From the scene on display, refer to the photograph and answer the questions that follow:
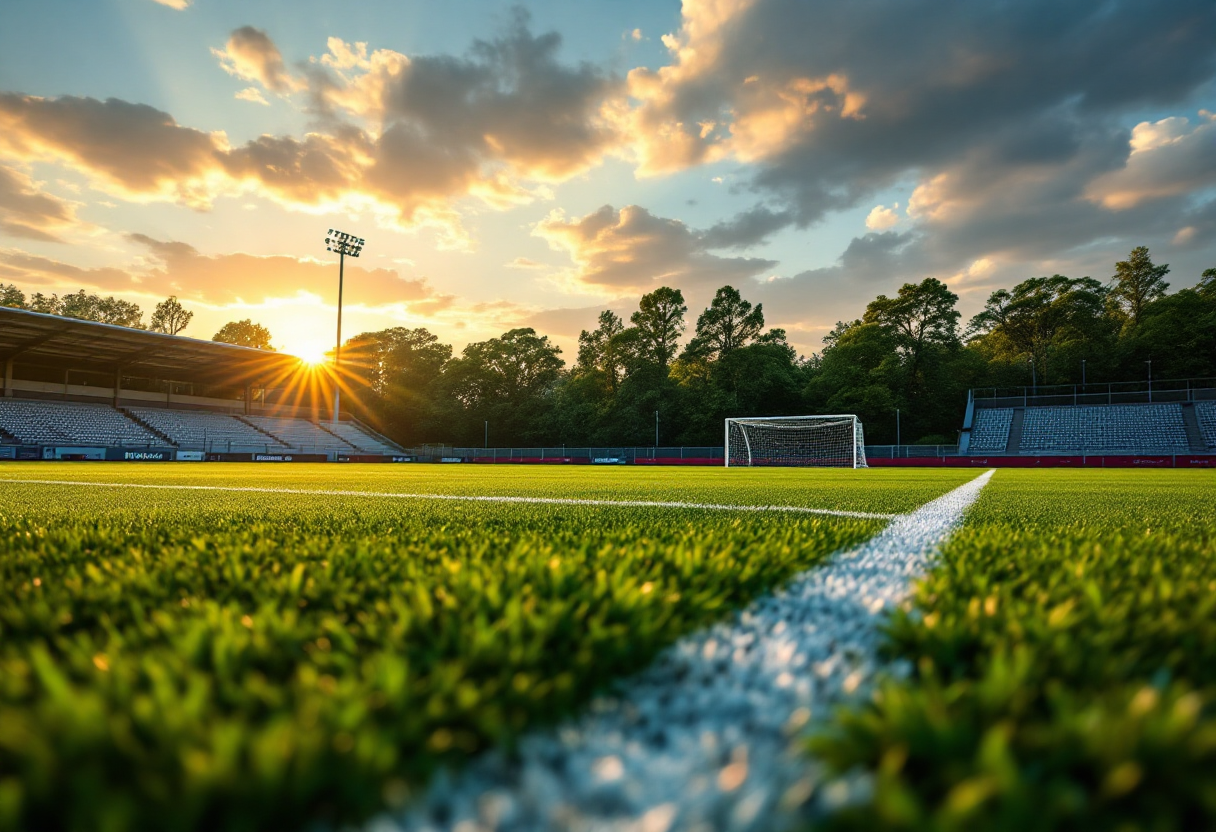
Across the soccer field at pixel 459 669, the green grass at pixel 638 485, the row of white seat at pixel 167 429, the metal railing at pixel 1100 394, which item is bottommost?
the green grass at pixel 638 485

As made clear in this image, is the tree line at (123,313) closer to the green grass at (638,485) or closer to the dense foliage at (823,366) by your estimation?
the dense foliage at (823,366)

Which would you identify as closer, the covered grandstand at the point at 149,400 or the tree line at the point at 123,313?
the covered grandstand at the point at 149,400

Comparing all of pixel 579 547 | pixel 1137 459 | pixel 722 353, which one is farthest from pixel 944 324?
pixel 579 547

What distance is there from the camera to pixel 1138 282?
46750mm

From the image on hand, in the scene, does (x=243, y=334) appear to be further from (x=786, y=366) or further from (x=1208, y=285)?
(x=1208, y=285)

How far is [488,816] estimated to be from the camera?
0.47m

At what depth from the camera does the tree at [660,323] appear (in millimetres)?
48438

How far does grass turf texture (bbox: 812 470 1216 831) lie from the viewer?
0.44m

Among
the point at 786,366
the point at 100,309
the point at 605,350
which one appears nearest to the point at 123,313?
the point at 100,309

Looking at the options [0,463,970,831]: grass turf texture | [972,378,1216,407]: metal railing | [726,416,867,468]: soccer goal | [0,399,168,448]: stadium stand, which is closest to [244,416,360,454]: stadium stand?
[0,399,168,448]: stadium stand

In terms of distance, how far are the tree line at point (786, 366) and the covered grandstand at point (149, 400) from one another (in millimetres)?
9416

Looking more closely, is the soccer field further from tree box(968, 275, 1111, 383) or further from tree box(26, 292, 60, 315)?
tree box(26, 292, 60, 315)

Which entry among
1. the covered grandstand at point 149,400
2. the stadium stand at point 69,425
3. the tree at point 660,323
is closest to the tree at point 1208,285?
the tree at point 660,323

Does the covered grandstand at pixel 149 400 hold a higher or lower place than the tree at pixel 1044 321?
lower
